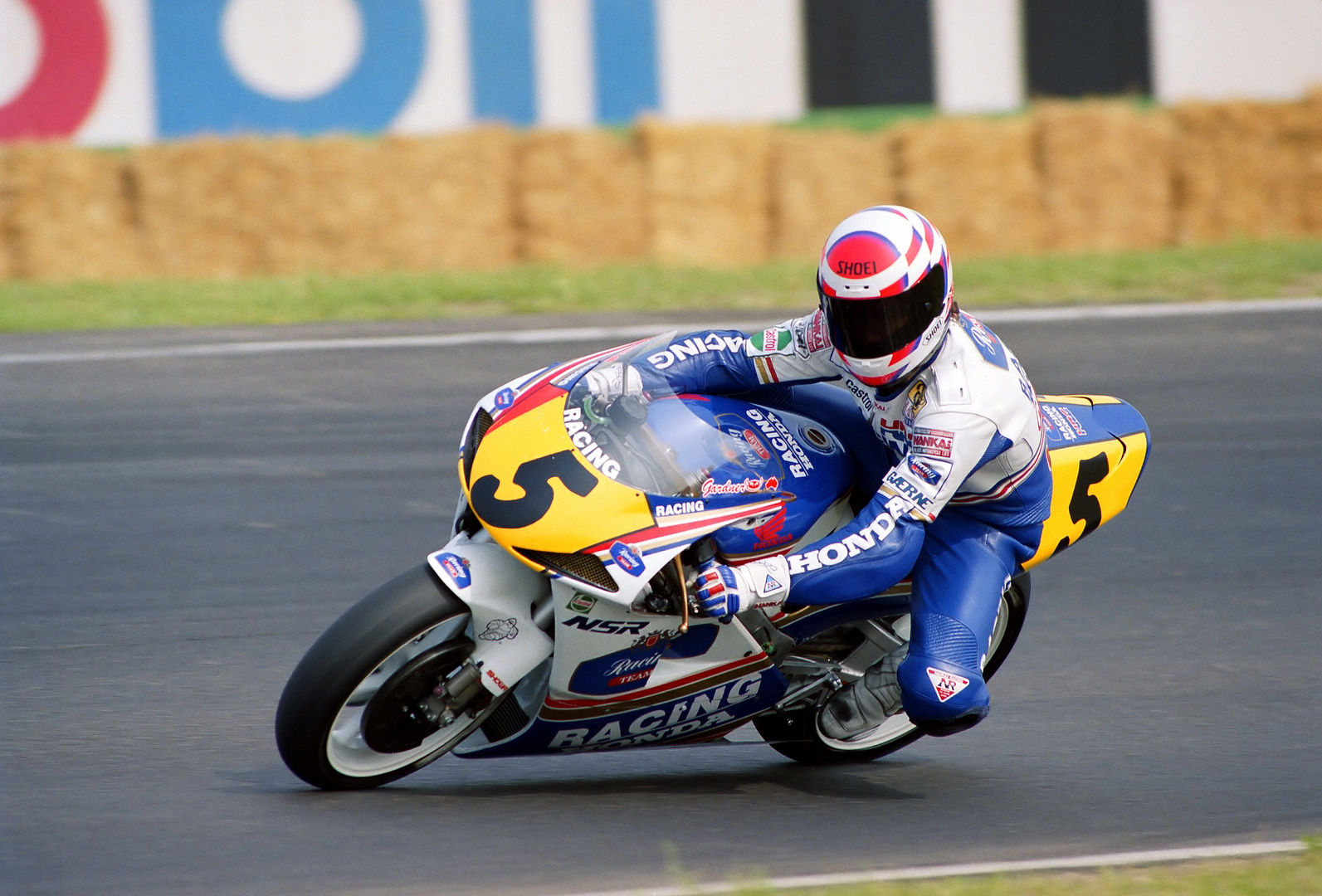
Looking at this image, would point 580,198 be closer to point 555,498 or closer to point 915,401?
point 915,401

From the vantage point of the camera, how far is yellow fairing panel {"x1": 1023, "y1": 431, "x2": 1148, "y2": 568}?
420cm

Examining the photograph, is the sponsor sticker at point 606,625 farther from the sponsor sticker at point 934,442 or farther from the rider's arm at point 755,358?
the sponsor sticker at point 934,442

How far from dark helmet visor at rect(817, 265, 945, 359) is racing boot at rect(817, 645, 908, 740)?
95cm

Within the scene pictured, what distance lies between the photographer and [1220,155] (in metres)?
13.9

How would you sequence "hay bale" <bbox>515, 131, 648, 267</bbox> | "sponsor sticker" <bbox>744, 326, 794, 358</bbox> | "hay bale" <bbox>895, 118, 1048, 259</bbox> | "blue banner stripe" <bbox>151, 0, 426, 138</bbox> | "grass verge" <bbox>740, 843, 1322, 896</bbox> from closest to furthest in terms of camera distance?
"grass verge" <bbox>740, 843, 1322, 896</bbox> < "sponsor sticker" <bbox>744, 326, 794, 358</bbox> < "hay bale" <bbox>515, 131, 648, 267</bbox> < "hay bale" <bbox>895, 118, 1048, 259</bbox> < "blue banner stripe" <bbox>151, 0, 426, 138</bbox>

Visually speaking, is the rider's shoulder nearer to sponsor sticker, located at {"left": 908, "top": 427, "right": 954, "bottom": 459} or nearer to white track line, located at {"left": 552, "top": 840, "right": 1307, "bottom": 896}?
sponsor sticker, located at {"left": 908, "top": 427, "right": 954, "bottom": 459}

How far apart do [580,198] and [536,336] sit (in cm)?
405

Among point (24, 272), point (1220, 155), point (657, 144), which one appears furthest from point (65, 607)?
point (1220, 155)

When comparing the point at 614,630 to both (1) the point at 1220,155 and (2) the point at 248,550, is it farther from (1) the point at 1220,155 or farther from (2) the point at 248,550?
(1) the point at 1220,155

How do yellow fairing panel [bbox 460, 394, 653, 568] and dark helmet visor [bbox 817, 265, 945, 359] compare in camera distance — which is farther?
dark helmet visor [bbox 817, 265, 945, 359]

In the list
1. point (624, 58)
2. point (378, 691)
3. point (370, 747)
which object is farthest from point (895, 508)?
point (624, 58)

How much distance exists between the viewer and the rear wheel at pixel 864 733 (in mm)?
4426

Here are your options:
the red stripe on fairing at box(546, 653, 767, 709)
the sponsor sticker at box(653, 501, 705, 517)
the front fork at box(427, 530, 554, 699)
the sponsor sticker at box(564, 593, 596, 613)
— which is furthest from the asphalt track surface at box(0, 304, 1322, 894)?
the sponsor sticker at box(653, 501, 705, 517)

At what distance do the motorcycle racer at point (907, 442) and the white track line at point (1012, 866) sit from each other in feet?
1.32
